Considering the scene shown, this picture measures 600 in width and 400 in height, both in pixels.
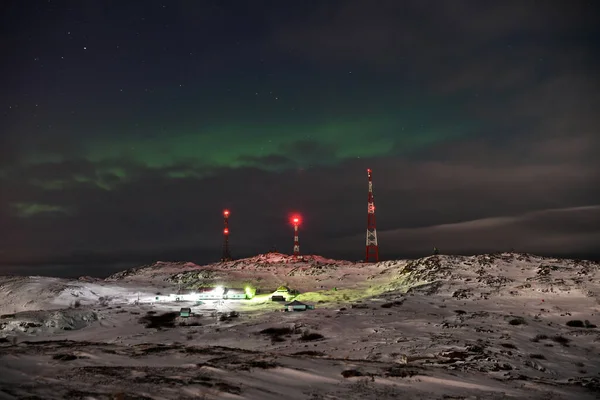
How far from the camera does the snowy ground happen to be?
20.1 meters

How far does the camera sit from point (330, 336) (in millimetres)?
44094

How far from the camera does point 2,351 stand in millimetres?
22750

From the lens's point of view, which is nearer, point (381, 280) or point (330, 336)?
point (330, 336)

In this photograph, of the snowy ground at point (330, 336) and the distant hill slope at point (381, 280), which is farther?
the distant hill slope at point (381, 280)

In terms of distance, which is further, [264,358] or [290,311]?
[290,311]

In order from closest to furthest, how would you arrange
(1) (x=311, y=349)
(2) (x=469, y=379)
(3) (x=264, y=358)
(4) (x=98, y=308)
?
(2) (x=469, y=379), (3) (x=264, y=358), (1) (x=311, y=349), (4) (x=98, y=308)

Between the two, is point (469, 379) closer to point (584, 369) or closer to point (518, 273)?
point (584, 369)

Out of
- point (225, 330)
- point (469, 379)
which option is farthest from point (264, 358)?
point (225, 330)

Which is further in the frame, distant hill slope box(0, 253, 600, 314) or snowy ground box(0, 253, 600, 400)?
distant hill slope box(0, 253, 600, 314)

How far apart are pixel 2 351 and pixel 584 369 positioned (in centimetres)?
4011

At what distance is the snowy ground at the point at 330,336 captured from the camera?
65.9ft

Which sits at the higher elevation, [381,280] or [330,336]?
[381,280]

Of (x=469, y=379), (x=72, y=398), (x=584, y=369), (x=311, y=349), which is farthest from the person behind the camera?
(x=311, y=349)

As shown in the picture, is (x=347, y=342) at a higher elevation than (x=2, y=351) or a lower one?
lower
